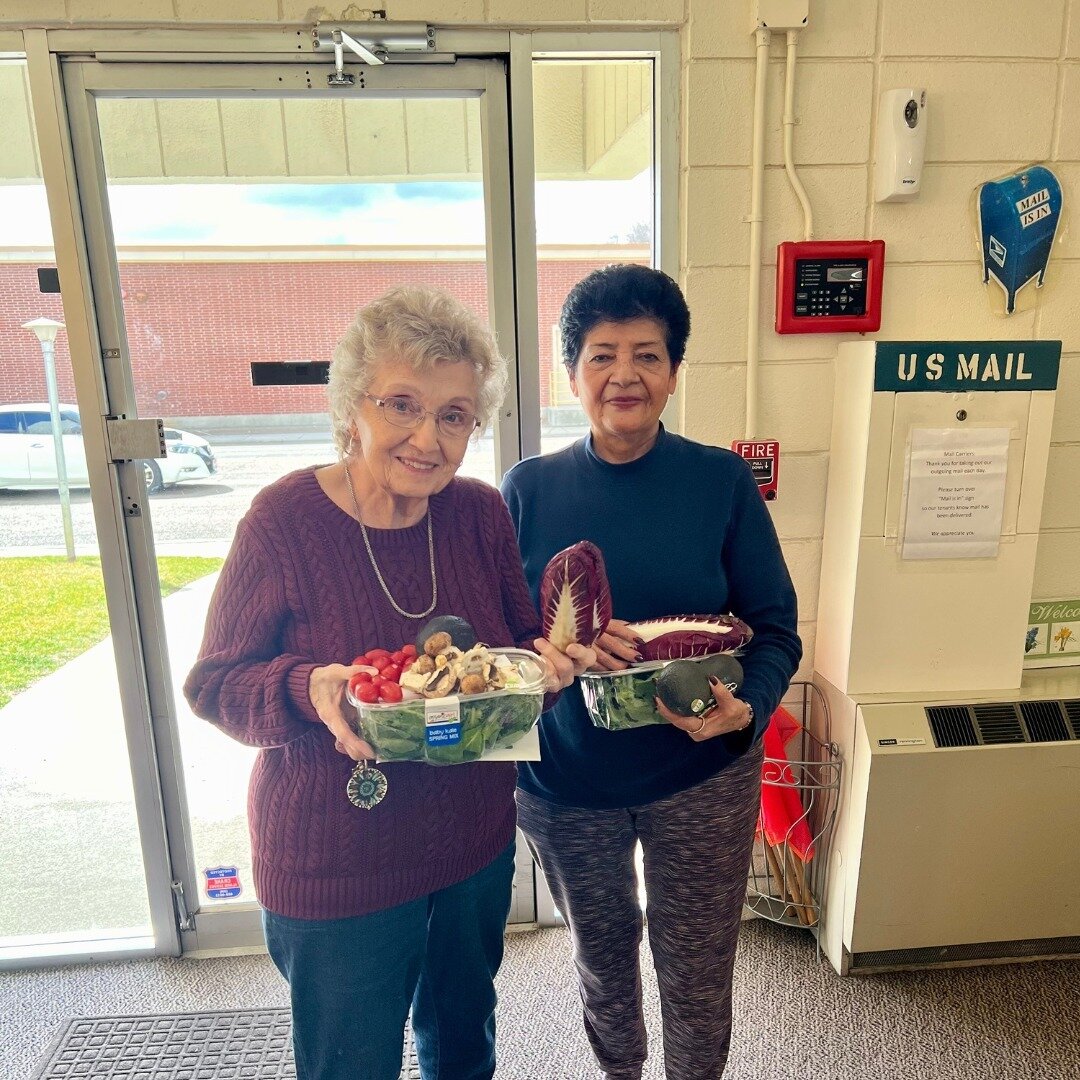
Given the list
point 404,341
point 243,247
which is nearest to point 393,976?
point 404,341

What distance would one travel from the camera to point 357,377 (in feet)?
3.25

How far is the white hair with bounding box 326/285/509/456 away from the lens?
971 millimetres

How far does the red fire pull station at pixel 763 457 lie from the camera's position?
1.86m

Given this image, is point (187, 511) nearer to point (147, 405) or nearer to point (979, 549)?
point (147, 405)

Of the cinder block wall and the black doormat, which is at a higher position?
the cinder block wall

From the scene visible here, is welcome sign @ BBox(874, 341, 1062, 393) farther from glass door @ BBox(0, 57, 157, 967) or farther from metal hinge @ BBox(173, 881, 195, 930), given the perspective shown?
metal hinge @ BBox(173, 881, 195, 930)

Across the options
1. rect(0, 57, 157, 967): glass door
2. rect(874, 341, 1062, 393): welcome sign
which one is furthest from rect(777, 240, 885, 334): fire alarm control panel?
rect(0, 57, 157, 967): glass door

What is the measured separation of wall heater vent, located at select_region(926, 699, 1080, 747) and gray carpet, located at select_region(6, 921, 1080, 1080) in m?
0.65

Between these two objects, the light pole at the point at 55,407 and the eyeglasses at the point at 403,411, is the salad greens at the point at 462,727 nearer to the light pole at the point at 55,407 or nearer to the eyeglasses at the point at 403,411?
the eyeglasses at the point at 403,411

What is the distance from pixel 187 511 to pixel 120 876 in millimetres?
1119

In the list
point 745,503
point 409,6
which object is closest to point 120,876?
point 745,503

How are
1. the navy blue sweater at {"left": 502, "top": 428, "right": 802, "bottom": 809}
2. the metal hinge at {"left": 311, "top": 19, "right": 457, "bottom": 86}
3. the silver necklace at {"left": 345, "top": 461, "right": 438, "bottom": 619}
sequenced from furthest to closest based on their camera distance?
the metal hinge at {"left": 311, "top": 19, "right": 457, "bottom": 86}, the navy blue sweater at {"left": 502, "top": 428, "right": 802, "bottom": 809}, the silver necklace at {"left": 345, "top": 461, "right": 438, "bottom": 619}

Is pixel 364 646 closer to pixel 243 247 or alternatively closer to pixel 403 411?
pixel 403 411

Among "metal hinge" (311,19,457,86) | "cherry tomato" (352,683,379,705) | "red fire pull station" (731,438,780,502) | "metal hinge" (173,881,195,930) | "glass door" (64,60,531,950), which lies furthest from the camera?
"metal hinge" (173,881,195,930)
